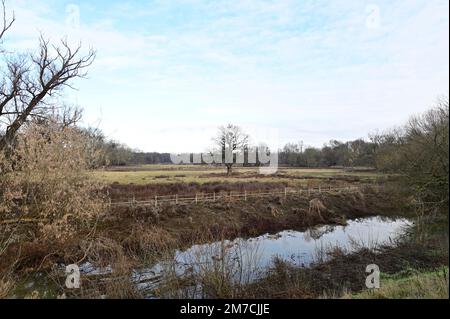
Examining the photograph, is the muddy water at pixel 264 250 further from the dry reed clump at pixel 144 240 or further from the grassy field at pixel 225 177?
the grassy field at pixel 225 177

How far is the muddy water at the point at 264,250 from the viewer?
9.58 metres

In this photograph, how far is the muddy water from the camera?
31.4 ft

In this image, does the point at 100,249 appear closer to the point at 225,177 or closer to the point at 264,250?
the point at 264,250

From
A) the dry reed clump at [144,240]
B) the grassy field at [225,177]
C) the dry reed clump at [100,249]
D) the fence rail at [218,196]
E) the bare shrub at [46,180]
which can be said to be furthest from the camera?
the grassy field at [225,177]

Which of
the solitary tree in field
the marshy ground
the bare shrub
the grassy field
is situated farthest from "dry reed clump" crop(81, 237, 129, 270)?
the solitary tree in field

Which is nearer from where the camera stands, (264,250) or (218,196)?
(264,250)

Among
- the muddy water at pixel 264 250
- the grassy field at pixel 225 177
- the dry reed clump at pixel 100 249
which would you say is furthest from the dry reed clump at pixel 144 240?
the grassy field at pixel 225 177

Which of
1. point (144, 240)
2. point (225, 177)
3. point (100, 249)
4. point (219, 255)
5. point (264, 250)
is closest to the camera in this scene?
point (219, 255)

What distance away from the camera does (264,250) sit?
17.7 metres

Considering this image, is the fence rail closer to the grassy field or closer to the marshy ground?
the marshy ground

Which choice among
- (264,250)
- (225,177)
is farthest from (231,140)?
(264,250)

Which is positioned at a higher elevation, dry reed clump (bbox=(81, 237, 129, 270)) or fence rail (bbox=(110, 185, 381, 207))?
fence rail (bbox=(110, 185, 381, 207))

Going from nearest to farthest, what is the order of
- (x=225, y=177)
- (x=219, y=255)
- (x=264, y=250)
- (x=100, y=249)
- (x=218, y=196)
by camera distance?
(x=219, y=255) → (x=100, y=249) → (x=264, y=250) → (x=218, y=196) → (x=225, y=177)
